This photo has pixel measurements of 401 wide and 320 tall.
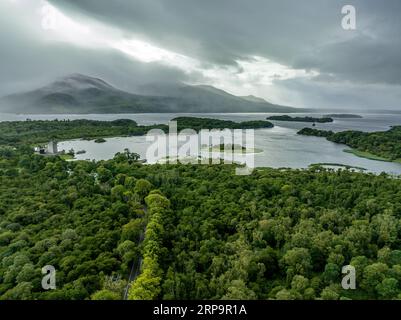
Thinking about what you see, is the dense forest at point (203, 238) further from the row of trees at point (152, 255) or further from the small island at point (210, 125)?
the small island at point (210, 125)

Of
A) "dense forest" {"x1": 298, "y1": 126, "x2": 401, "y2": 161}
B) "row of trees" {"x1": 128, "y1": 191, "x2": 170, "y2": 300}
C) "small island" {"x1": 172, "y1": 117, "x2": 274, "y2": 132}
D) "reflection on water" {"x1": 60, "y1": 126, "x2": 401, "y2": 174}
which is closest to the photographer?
"row of trees" {"x1": 128, "y1": 191, "x2": 170, "y2": 300}

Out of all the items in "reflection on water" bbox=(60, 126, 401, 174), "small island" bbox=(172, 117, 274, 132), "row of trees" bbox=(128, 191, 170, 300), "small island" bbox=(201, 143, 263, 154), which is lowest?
"row of trees" bbox=(128, 191, 170, 300)

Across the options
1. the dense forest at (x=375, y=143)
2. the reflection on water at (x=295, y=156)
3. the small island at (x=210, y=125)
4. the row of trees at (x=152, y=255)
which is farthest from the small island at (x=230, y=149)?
the small island at (x=210, y=125)

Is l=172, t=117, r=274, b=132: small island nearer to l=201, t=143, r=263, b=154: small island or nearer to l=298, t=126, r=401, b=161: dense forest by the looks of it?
l=298, t=126, r=401, b=161: dense forest

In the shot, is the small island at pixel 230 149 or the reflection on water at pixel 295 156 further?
the small island at pixel 230 149

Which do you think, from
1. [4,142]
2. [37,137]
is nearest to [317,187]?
[4,142]

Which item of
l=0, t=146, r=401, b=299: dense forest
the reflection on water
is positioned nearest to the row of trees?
l=0, t=146, r=401, b=299: dense forest

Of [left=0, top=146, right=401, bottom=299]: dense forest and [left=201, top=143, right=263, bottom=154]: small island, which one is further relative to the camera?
[left=201, top=143, right=263, bottom=154]: small island

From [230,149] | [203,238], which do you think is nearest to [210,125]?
[230,149]
